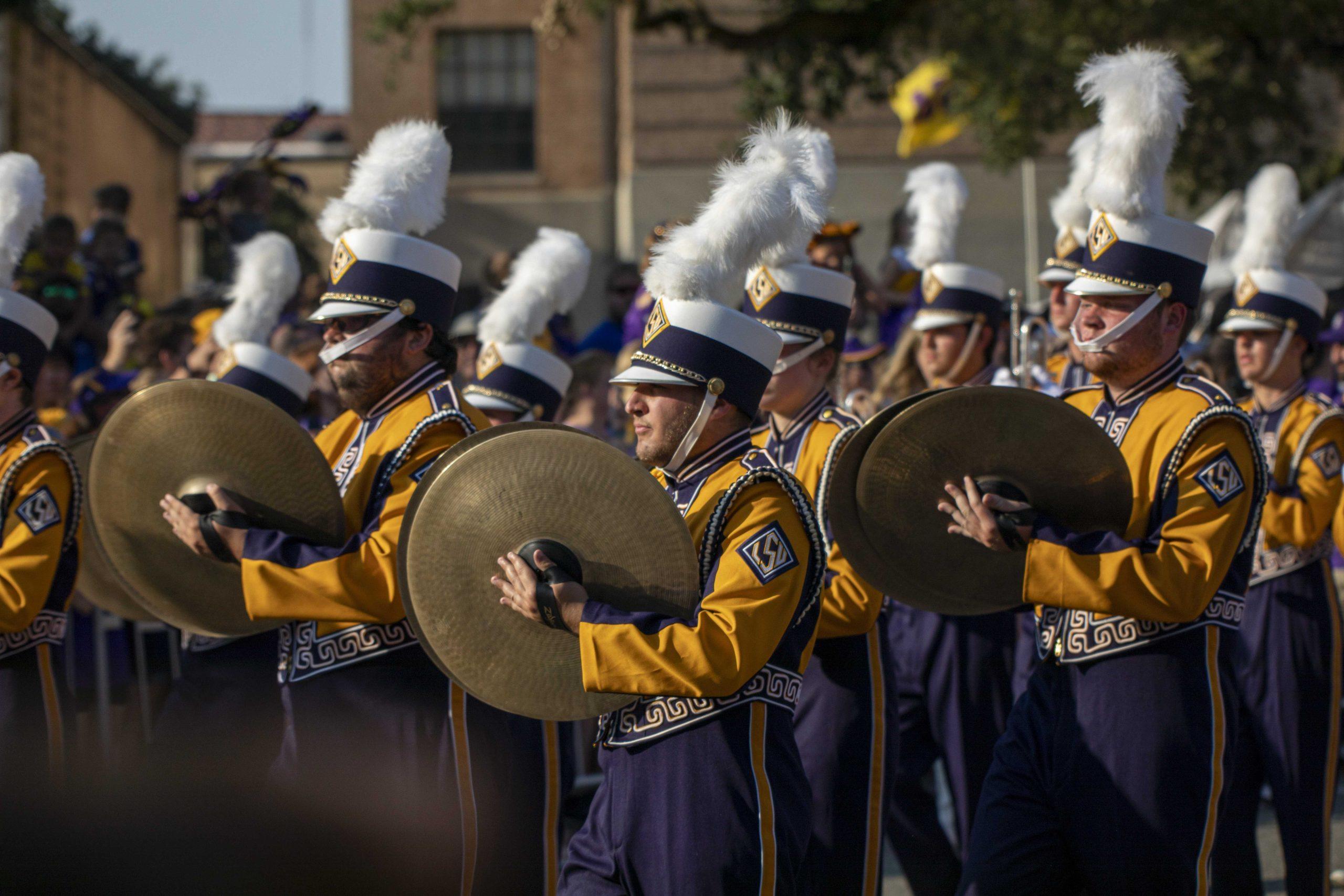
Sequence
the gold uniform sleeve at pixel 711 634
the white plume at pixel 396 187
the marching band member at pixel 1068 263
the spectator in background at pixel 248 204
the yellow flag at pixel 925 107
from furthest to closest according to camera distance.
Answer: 1. the yellow flag at pixel 925 107
2. the spectator in background at pixel 248 204
3. the marching band member at pixel 1068 263
4. the white plume at pixel 396 187
5. the gold uniform sleeve at pixel 711 634

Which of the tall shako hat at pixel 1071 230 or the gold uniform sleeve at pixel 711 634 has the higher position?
the tall shako hat at pixel 1071 230

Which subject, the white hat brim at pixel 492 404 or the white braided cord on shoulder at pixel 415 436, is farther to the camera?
the white hat brim at pixel 492 404

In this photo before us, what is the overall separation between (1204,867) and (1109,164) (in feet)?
6.03

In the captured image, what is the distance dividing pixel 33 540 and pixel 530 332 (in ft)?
8.08

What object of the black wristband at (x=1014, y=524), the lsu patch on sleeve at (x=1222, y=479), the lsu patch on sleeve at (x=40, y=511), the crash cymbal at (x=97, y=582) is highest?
the lsu patch on sleeve at (x=1222, y=479)

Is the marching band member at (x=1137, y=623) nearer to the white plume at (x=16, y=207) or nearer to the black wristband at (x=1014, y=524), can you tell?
the black wristband at (x=1014, y=524)

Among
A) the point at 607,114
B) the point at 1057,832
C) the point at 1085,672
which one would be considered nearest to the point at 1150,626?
the point at 1085,672

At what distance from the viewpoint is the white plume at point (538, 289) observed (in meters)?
6.58

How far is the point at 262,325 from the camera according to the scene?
263 inches

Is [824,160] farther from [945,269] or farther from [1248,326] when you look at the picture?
[1248,326]

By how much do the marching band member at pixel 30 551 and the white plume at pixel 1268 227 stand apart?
4474 mm

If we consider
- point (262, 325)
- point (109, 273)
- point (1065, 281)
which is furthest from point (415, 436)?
point (109, 273)

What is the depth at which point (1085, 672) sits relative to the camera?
13.0ft

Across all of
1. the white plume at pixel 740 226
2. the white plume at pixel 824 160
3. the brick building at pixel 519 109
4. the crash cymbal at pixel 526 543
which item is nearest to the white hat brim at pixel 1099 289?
the white plume at pixel 740 226
